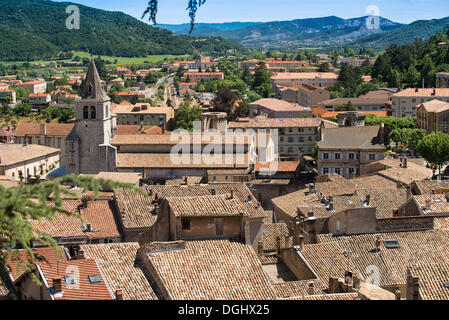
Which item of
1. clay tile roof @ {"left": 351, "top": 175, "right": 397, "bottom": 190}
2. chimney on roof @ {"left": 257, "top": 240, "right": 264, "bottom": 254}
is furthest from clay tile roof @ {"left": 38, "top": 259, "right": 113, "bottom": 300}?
clay tile roof @ {"left": 351, "top": 175, "right": 397, "bottom": 190}

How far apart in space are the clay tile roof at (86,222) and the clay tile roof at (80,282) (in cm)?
821

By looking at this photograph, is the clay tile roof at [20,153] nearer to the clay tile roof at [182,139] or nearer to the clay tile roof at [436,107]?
the clay tile roof at [182,139]

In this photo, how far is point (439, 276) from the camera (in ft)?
56.2

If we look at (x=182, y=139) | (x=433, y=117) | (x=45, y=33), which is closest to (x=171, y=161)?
(x=182, y=139)

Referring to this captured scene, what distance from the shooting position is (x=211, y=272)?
13.8m

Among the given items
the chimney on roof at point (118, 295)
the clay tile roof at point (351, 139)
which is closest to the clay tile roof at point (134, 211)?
the chimney on roof at point (118, 295)

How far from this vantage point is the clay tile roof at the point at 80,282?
1295 cm

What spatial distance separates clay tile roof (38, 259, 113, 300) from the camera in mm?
12945

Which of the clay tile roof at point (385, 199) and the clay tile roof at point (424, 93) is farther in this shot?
the clay tile roof at point (424, 93)

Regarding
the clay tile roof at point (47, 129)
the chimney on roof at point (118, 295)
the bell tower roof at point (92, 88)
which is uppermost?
the bell tower roof at point (92, 88)

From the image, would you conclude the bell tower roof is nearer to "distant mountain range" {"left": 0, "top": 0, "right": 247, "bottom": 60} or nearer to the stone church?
the stone church

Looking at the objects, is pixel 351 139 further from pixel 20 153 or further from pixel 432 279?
pixel 432 279
